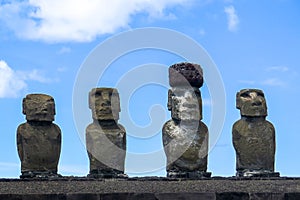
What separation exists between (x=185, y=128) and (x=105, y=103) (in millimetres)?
1782

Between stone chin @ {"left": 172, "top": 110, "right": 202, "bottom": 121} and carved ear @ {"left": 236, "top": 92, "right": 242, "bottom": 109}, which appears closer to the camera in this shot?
stone chin @ {"left": 172, "top": 110, "right": 202, "bottom": 121}

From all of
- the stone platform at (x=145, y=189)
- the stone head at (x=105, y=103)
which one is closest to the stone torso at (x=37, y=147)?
the stone platform at (x=145, y=189)

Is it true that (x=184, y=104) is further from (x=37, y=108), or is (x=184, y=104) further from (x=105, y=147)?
(x=37, y=108)

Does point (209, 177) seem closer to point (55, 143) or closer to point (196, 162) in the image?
point (196, 162)

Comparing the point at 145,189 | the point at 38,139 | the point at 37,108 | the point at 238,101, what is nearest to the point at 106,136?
the point at 38,139

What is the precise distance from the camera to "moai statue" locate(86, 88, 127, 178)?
611 inches

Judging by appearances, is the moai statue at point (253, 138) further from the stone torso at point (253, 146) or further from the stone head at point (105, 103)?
the stone head at point (105, 103)

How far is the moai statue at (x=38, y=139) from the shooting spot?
604 inches

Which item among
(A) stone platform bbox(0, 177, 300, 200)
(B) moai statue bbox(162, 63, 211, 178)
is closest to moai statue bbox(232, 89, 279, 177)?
(B) moai statue bbox(162, 63, 211, 178)

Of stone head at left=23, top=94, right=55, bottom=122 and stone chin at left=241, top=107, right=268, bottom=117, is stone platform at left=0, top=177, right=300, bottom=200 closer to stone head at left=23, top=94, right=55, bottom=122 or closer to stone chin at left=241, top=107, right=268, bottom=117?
stone head at left=23, top=94, right=55, bottom=122

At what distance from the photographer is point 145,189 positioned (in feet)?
41.5

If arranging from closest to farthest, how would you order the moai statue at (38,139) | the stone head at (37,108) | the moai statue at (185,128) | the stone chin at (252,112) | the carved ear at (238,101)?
the moai statue at (185,128), the moai statue at (38,139), the stone head at (37,108), the stone chin at (252,112), the carved ear at (238,101)

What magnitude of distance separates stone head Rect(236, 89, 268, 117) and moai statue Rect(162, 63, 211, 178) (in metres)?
1.05

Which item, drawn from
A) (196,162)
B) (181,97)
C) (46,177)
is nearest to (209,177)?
(196,162)
